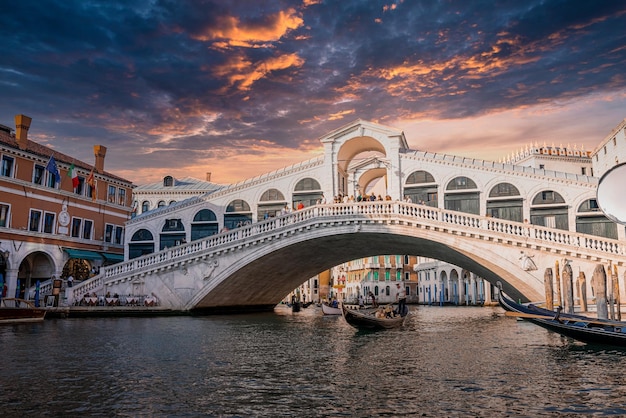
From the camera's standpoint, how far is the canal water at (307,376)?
7.85 metres

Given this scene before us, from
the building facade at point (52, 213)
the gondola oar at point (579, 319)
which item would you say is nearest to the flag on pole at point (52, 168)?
the building facade at point (52, 213)

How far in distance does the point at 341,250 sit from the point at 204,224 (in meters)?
9.32

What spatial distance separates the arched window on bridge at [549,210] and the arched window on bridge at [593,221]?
656mm

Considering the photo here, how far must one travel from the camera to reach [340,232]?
25297 mm

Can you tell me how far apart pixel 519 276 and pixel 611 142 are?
14.2 metres

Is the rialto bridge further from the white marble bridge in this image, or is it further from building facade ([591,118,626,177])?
building facade ([591,118,626,177])

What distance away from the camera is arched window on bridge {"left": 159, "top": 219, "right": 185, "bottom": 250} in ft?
112

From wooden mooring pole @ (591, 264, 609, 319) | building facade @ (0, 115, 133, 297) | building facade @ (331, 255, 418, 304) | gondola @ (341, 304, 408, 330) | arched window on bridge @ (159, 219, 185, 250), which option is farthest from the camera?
building facade @ (331, 255, 418, 304)

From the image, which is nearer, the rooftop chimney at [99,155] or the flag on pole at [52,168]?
the flag on pole at [52,168]

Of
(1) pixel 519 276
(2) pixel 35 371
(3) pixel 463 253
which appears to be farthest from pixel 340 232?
(2) pixel 35 371

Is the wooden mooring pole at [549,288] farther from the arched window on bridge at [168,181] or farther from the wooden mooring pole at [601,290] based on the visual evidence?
the arched window on bridge at [168,181]

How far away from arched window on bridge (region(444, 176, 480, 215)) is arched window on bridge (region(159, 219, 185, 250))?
54.1 ft

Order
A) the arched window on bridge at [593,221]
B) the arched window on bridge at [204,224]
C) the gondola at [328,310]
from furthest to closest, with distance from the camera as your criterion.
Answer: the arched window on bridge at [204,224]
the gondola at [328,310]
the arched window on bridge at [593,221]

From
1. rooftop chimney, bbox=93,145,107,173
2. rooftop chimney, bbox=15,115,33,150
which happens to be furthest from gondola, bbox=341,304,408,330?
rooftop chimney, bbox=93,145,107,173
